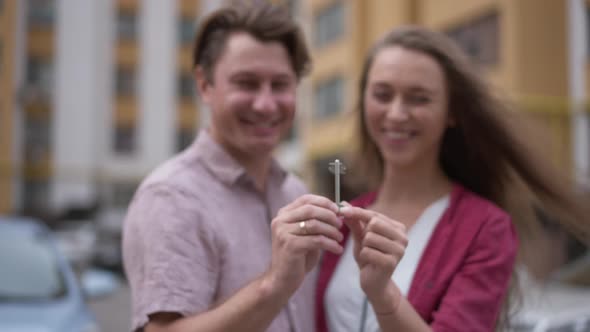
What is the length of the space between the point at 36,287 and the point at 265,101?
3.24m

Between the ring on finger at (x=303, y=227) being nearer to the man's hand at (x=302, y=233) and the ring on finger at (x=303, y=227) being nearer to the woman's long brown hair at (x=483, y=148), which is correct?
the man's hand at (x=302, y=233)

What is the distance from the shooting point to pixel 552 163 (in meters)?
2.76

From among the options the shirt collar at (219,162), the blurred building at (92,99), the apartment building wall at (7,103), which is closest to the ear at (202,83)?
the shirt collar at (219,162)

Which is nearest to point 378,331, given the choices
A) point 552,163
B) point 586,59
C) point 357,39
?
point 552,163

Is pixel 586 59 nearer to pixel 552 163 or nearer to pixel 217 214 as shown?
pixel 552 163

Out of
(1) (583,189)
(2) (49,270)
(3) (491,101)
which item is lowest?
(2) (49,270)

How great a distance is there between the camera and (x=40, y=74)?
1253 inches

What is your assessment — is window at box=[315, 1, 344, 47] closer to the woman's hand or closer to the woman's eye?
the woman's eye

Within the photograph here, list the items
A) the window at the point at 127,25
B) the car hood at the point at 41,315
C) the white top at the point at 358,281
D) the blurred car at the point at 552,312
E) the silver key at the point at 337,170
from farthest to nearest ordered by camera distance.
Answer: the window at the point at 127,25, the car hood at the point at 41,315, the blurred car at the point at 552,312, the white top at the point at 358,281, the silver key at the point at 337,170

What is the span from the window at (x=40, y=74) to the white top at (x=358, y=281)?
102 feet

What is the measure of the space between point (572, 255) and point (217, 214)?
827cm

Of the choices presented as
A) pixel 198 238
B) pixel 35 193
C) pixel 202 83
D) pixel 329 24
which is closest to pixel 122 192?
pixel 35 193

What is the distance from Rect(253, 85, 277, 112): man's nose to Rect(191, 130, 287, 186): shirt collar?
0.18 m

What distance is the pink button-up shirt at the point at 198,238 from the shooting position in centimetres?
193
